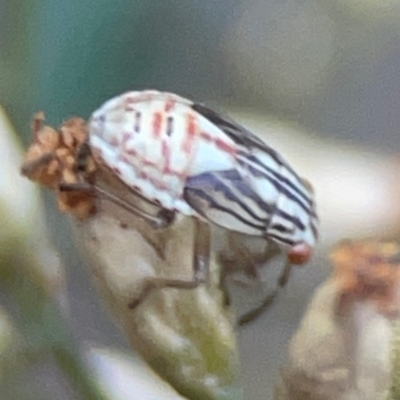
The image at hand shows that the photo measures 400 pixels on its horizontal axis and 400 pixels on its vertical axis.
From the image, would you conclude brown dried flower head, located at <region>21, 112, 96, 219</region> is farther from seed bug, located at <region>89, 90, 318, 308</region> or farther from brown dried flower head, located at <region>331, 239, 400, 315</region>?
brown dried flower head, located at <region>331, 239, 400, 315</region>

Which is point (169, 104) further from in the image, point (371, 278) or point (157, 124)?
point (371, 278)

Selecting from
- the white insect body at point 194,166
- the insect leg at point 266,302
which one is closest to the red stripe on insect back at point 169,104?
the white insect body at point 194,166

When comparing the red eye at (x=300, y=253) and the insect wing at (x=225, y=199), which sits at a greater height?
the insect wing at (x=225, y=199)

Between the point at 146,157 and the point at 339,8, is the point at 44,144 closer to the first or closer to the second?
the point at 146,157

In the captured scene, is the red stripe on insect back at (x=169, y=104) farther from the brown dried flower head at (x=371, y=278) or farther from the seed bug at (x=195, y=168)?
the brown dried flower head at (x=371, y=278)

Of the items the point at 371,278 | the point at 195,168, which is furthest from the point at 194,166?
the point at 371,278

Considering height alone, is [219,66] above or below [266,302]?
above

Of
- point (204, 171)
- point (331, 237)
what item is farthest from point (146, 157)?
point (331, 237)
